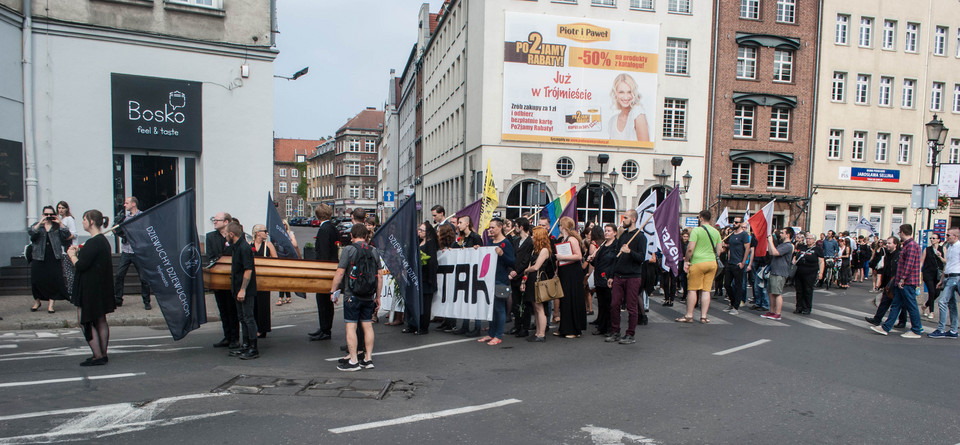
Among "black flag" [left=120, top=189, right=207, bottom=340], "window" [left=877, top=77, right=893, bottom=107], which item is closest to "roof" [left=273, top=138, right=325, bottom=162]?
"window" [left=877, top=77, right=893, bottom=107]

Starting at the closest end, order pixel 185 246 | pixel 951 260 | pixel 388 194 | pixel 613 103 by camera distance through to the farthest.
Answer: pixel 185 246 < pixel 951 260 < pixel 613 103 < pixel 388 194

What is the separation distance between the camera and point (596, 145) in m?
31.2

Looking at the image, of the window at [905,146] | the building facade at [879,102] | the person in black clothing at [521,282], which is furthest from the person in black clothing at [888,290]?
the window at [905,146]

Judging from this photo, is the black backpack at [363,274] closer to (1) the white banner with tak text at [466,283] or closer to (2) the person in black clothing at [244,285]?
(2) the person in black clothing at [244,285]

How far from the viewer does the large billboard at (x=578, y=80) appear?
30.0 m

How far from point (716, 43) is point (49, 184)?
30.0 metres

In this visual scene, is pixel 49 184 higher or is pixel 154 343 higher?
pixel 49 184

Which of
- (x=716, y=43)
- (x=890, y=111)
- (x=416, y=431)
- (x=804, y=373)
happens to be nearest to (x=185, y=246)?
(x=416, y=431)

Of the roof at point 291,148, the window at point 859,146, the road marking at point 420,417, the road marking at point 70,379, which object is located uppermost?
the roof at point 291,148

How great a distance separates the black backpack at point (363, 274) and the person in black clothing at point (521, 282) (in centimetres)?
238

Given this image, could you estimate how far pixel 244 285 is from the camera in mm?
7500

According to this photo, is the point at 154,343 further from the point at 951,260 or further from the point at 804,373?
the point at 951,260

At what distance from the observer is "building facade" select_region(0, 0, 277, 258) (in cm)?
1383

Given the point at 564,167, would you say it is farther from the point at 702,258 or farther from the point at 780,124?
the point at 702,258
